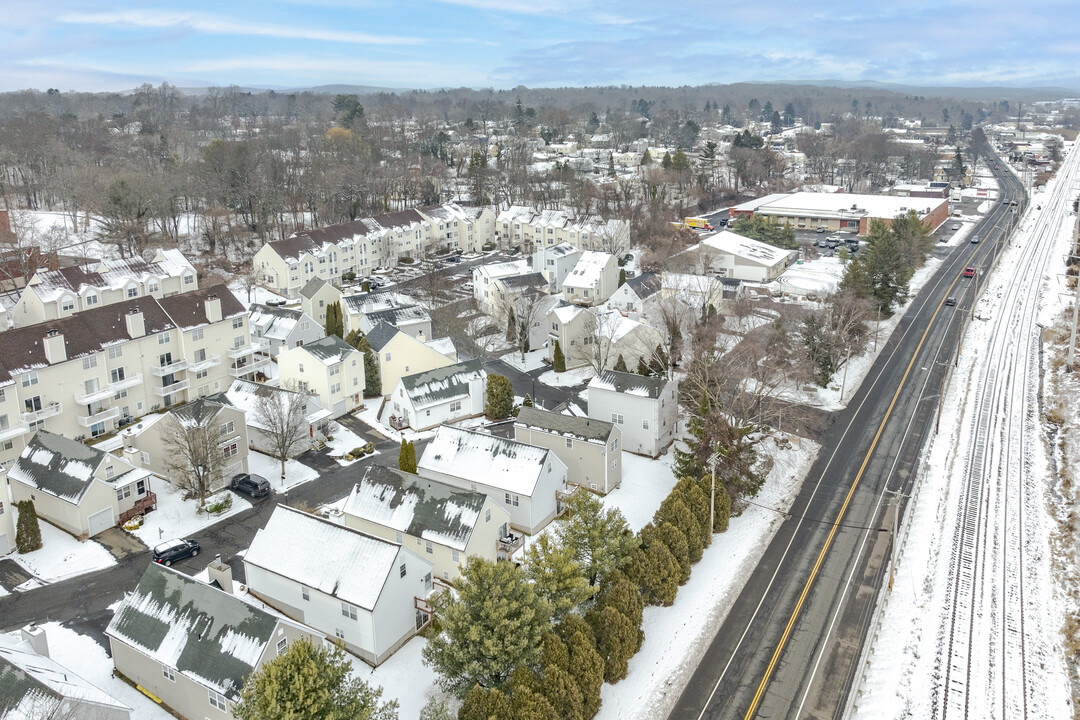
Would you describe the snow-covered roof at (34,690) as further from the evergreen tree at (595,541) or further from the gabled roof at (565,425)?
the gabled roof at (565,425)

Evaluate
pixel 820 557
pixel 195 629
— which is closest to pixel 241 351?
pixel 195 629

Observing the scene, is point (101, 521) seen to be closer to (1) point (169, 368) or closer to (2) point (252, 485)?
(2) point (252, 485)

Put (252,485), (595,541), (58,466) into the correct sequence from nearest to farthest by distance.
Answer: (595,541)
(58,466)
(252,485)

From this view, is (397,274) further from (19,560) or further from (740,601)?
(740,601)

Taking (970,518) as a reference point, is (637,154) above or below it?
above

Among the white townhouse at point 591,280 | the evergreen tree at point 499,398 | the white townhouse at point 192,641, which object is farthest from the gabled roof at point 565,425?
the white townhouse at point 591,280

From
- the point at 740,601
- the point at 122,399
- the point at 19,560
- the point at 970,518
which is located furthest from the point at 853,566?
the point at 122,399
